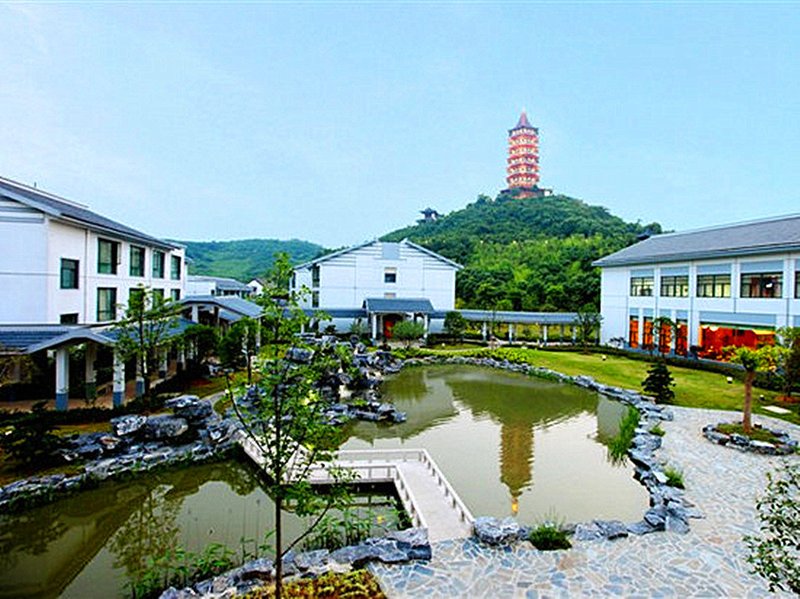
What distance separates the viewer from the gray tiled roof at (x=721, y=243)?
18.8m

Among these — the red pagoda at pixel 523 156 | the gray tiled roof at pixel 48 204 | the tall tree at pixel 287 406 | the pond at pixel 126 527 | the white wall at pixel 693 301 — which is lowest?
the pond at pixel 126 527

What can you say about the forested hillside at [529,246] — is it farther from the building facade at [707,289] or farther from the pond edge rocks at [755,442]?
the pond edge rocks at [755,442]

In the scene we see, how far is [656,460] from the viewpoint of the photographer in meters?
9.48

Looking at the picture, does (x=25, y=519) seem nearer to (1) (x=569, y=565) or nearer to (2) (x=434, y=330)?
(1) (x=569, y=565)

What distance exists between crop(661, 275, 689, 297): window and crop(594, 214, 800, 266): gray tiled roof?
111 cm

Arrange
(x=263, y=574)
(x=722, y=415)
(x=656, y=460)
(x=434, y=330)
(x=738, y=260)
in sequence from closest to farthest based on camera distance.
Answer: (x=263, y=574) < (x=656, y=460) < (x=722, y=415) < (x=738, y=260) < (x=434, y=330)

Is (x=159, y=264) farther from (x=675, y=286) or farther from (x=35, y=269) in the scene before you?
(x=675, y=286)

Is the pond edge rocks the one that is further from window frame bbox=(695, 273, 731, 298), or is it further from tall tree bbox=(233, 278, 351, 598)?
window frame bbox=(695, 273, 731, 298)

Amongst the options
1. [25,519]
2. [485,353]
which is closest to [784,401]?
[485,353]

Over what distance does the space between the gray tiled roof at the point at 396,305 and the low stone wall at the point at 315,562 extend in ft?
73.2

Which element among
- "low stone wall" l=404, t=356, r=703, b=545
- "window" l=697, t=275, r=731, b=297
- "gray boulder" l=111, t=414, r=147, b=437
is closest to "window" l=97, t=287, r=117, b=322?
"gray boulder" l=111, t=414, r=147, b=437

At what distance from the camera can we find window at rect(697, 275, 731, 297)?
20781mm

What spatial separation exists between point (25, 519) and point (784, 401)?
66.1 feet

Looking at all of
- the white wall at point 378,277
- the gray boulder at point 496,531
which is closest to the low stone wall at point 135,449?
the gray boulder at point 496,531
